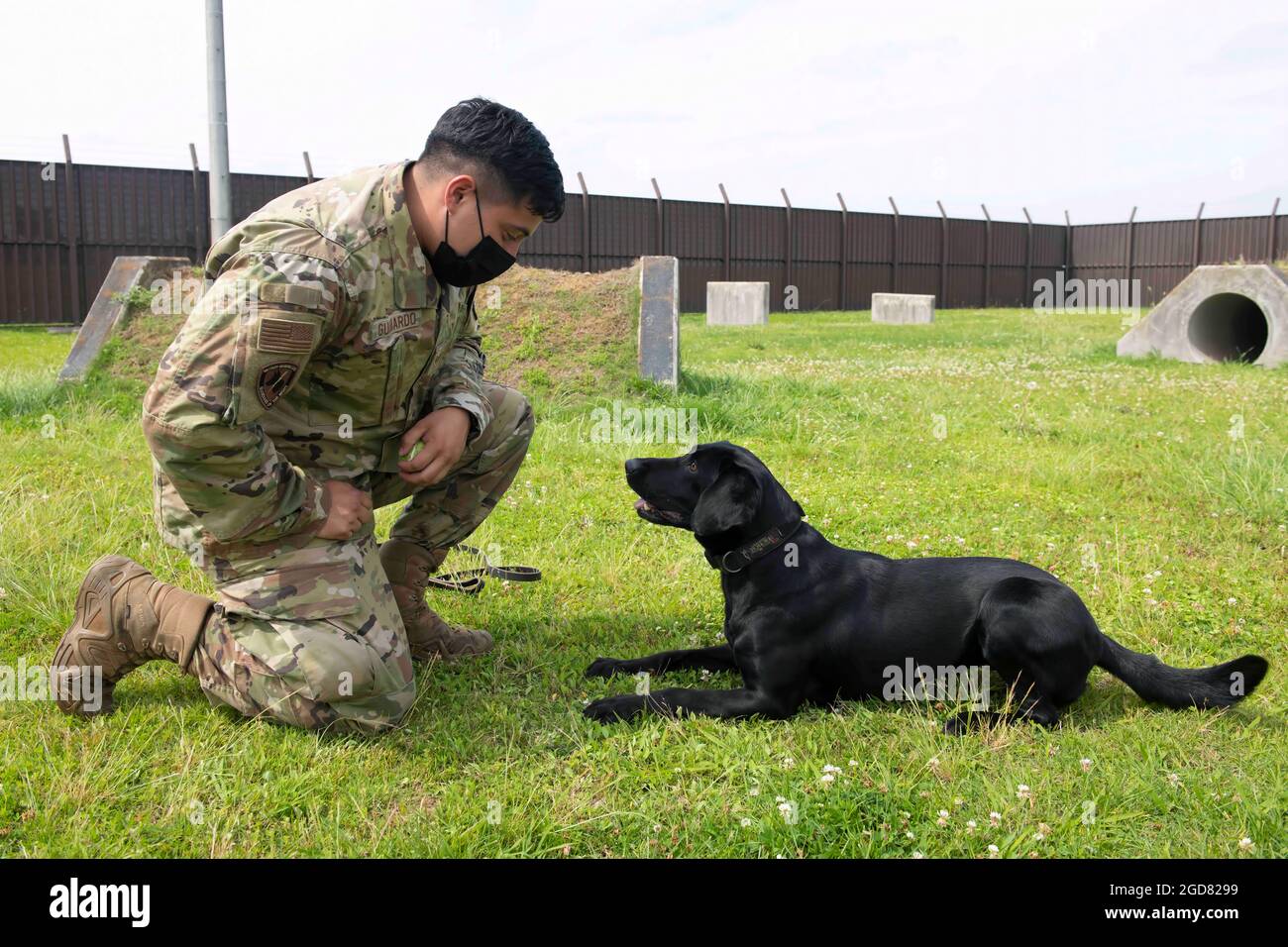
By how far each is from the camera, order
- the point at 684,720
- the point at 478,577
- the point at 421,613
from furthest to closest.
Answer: the point at 478,577, the point at 421,613, the point at 684,720

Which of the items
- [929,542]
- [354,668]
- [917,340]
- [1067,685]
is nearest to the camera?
[354,668]

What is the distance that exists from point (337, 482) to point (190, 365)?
66 cm

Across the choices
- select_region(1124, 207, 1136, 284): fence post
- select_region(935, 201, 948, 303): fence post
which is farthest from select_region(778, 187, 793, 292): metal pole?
select_region(1124, 207, 1136, 284): fence post

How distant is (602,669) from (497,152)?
72.5 inches

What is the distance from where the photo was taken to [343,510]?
3.33 m

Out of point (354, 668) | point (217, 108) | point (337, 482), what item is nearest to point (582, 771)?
point (354, 668)

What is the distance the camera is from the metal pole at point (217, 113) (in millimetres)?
8812

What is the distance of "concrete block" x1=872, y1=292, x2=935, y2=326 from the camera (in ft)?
77.0

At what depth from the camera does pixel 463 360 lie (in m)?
4.02

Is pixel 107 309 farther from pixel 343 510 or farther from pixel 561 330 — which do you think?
pixel 343 510

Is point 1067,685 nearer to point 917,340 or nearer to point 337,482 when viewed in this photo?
point 337,482

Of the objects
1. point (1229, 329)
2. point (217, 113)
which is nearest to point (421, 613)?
point (217, 113)

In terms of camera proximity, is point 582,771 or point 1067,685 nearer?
point 582,771
